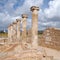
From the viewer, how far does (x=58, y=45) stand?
59.5 feet

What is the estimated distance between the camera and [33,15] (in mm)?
12492

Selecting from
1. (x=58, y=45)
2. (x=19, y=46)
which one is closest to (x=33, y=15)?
(x=19, y=46)

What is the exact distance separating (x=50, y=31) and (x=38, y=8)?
8787mm

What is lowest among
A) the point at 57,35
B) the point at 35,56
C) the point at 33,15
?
the point at 35,56

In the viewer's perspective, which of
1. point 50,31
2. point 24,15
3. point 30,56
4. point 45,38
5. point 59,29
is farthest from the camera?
point 45,38

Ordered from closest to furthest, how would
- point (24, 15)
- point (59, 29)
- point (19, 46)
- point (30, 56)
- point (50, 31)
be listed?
1. point (30, 56)
2. point (19, 46)
3. point (24, 15)
4. point (59, 29)
5. point (50, 31)

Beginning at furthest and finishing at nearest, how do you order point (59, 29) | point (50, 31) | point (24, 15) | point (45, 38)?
1. point (45, 38)
2. point (50, 31)
3. point (59, 29)
4. point (24, 15)

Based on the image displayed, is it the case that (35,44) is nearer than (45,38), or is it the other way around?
(35,44)

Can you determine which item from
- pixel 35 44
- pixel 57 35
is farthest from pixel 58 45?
pixel 35 44

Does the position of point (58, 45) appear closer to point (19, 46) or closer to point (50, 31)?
point (50, 31)

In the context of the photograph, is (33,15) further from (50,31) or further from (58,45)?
(50,31)

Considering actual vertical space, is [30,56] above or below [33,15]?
below

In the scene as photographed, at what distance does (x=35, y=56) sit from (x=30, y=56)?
297 millimetres

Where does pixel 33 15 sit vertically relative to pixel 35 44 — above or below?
above
